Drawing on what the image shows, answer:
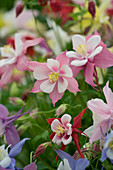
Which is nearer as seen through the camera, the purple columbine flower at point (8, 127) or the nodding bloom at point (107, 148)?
the nodding bloom at point (107, 148)

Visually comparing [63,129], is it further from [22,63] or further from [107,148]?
[22,63]

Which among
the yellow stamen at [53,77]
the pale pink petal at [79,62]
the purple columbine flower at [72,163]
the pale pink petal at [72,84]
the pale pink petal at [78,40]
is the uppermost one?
the pale pink petal at [78,40]

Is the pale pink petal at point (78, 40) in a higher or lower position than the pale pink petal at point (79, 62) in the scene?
higher

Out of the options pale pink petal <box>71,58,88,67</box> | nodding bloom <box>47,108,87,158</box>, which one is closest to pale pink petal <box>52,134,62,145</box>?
nodding bloom <box>47,108,87,158</box>

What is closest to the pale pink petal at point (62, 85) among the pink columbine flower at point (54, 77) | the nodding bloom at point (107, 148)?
the pink columbine flower at point (54, 77)

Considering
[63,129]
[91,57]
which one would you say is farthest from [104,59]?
[63,129]

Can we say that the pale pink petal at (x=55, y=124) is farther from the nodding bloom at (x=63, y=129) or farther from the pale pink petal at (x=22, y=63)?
the pale pink petal at (x=22, y=63)

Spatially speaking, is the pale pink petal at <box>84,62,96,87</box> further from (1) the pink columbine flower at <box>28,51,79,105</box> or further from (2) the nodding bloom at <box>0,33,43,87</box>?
(2) the nodding bloom at <box>0,33,43,87</box>

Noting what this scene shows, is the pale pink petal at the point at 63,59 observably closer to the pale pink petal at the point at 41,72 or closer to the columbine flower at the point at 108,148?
the pale pink petal at the point at 41,72

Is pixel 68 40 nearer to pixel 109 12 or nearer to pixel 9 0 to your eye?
pixel 109 12
